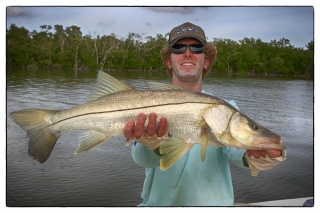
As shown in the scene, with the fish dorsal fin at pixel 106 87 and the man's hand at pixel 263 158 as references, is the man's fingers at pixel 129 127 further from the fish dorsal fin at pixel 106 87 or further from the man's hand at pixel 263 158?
the man's hand at pixel 263 158

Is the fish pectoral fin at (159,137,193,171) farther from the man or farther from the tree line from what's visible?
the tree line

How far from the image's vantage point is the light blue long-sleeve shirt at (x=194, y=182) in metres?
3.29

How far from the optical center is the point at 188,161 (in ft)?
10.9

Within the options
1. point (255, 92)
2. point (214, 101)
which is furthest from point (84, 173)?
point (255, 92)

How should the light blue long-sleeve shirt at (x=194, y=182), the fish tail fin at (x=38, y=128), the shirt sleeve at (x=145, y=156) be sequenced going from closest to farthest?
the fish tail fin at (x=38, y=128), the shirt sleeve at (x=145, y=156), the light blue long-sleeve shirt at (x=194, y=182)

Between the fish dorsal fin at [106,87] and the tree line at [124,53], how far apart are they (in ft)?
26.2

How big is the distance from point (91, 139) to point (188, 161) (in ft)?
3.66

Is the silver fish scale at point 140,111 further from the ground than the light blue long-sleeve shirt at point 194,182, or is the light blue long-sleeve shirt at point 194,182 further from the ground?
the silver fish scale at point 140,111

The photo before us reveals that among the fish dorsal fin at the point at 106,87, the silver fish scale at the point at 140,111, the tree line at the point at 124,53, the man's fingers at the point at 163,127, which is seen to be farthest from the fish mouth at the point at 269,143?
the tree line at the point at 124,53

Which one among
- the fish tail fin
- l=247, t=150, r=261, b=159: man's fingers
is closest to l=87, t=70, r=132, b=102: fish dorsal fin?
the fish tail fin

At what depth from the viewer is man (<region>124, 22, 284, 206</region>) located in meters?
2.65

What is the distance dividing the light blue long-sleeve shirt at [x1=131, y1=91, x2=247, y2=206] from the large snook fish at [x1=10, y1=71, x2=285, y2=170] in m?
0.75

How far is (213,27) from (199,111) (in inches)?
171
